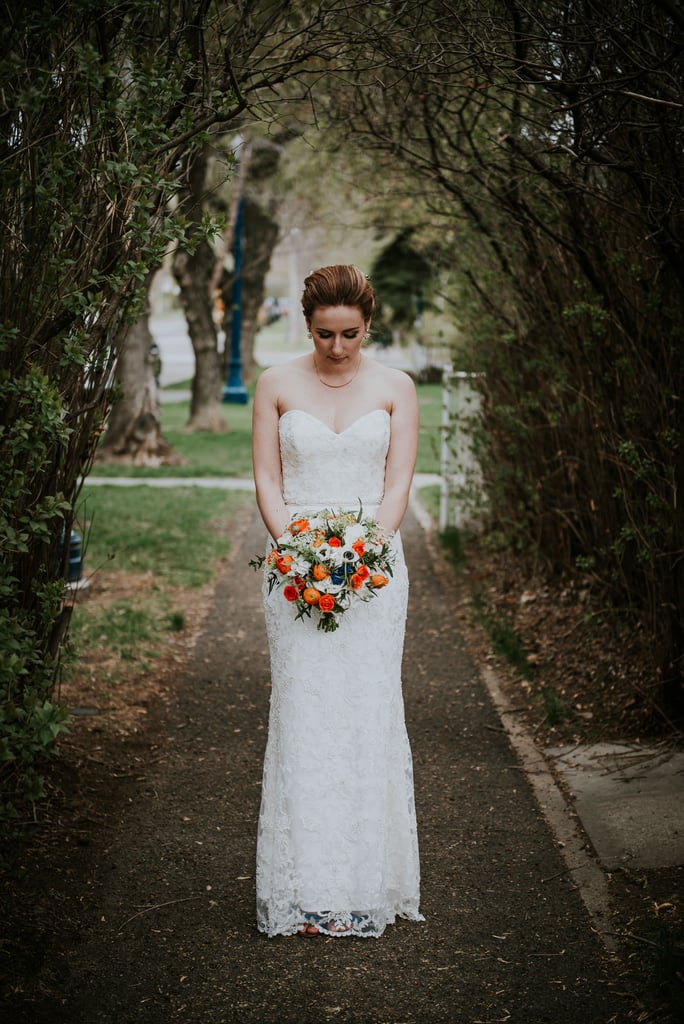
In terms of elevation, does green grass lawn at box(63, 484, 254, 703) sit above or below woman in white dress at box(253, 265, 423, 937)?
below

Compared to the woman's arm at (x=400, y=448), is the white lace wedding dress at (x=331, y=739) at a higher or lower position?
lower

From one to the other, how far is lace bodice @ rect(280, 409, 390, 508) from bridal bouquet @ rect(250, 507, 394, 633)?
18cm

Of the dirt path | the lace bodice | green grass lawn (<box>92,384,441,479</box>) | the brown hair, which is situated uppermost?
the brown hair

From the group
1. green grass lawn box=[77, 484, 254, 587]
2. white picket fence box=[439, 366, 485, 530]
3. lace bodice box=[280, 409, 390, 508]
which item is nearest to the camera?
lace bodice box=[280, 409, 390, 508]

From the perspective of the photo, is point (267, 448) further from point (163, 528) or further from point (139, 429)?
point (139, 429)

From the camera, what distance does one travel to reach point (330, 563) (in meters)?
4.04

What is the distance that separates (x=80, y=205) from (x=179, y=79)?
0.65 metres

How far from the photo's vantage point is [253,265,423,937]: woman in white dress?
4.25m

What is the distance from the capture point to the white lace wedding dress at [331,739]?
13.9 ft

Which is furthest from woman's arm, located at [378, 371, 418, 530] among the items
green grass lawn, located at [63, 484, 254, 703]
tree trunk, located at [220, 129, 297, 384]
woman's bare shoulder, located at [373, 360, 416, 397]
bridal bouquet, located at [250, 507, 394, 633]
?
tree trunk, located at [220, 129, 297, 384]

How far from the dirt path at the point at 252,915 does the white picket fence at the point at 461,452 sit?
398 cm

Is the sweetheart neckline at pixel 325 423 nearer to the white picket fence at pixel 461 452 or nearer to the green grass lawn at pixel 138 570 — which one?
the green grass lawn at pixel 138 570

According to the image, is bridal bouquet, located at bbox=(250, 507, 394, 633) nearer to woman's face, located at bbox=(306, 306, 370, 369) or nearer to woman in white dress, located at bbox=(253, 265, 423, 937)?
woman in white dress, located at bbox=(253, 265, 423, 937)

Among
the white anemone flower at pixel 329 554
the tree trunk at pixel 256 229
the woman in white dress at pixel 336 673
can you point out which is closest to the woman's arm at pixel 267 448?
the woman in white dress at pixel 336 673
